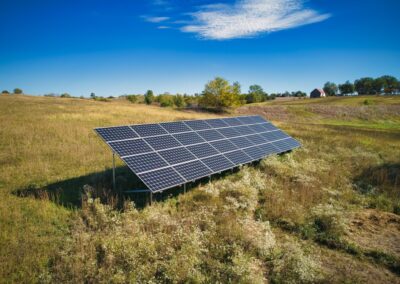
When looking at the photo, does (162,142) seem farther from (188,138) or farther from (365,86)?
(365,86)

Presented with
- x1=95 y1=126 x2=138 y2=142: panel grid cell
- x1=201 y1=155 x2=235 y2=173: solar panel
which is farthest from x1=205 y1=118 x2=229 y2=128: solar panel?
x1=95 y1=126 x2=138 y2=142: panel grid cell

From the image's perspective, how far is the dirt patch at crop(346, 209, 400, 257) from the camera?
31.1 feet

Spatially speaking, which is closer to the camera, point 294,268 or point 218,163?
point 294,268

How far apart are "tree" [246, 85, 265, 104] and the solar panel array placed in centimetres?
11595

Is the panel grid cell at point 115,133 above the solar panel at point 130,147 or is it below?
above

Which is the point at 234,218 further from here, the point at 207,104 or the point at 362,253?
the point at 207,104

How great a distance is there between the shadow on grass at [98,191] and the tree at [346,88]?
184 metres

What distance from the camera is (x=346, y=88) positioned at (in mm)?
167250

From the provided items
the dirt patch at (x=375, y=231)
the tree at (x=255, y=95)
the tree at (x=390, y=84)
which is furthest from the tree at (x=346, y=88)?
the dirt patch at (x=375, y=231)

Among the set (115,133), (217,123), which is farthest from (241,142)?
(115,133)

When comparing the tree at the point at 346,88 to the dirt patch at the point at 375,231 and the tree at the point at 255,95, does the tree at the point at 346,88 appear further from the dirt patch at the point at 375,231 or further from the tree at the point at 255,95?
the dirt patch at the point at 375,231

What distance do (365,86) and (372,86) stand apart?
3787 millimetres

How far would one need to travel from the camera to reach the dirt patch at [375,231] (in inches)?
373

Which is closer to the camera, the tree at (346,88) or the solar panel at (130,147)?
the solar panel at (130,147)
